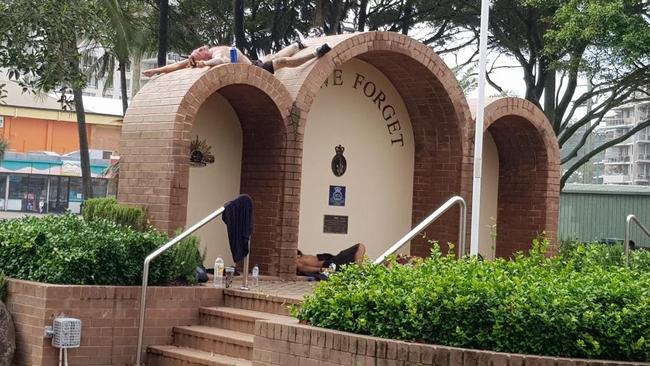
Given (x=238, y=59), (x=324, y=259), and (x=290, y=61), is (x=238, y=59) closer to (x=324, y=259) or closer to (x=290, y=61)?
(x=290, y=61)

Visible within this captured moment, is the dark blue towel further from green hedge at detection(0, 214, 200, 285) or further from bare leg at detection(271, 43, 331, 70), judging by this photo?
bare leg at detection(271, 43, 331, 70)

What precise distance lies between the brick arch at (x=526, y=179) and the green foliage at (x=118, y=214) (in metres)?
6.79

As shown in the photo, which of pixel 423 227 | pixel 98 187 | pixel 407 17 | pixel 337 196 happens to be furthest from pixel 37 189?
pixel 423 227

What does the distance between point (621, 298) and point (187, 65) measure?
780cm

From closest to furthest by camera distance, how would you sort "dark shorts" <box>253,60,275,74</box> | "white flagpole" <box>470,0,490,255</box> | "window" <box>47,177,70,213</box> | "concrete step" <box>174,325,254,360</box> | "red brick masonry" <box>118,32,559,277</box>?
"concrete step" <box>174,325,254,360</box>
"red brick masonry" <box>118,32,559,277</box>
"dark shorts" <box>253,60,275,74</box>
"white flagpole" <box>470,0,490,255</box>
"window" <box>47,177,70,213</box>

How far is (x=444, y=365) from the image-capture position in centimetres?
853

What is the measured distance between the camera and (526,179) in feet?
61.3

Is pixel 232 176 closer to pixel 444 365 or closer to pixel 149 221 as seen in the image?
pixel 149 221

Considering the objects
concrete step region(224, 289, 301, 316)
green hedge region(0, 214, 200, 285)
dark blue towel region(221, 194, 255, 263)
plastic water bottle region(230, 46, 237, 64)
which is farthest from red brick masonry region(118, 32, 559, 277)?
concrete step region(224, 289, 301, 316)

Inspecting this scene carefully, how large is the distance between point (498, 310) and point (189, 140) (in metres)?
6.31

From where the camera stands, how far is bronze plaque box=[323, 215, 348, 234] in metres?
16.7

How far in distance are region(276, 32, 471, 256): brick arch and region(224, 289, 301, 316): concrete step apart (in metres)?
4.23

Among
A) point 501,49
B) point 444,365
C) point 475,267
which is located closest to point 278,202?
point 475,267

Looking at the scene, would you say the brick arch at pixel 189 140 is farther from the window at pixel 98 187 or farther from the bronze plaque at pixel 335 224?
the window at pixel 98 187
